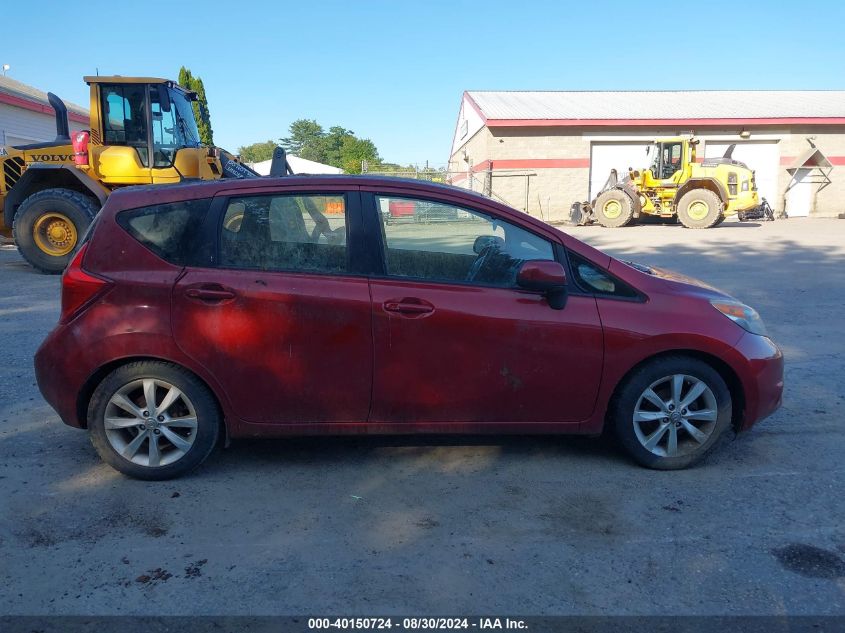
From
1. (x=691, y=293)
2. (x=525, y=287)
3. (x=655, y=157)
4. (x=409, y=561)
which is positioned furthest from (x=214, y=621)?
(x=655, y=157)

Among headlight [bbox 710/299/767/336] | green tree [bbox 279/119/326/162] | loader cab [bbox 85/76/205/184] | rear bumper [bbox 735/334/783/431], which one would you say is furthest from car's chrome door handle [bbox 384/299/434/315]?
green tree [bbox 279/119/326/162]

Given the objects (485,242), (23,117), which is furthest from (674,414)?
(23,117)

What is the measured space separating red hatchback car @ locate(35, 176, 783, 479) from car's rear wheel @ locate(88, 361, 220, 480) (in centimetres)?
1

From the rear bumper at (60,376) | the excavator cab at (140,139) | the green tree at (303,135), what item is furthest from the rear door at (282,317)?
the green tree at (303,135)

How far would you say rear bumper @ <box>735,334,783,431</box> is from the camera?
3.86m

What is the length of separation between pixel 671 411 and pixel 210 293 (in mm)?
2633

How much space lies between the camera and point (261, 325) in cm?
367

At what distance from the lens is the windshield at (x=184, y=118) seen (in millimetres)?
11328

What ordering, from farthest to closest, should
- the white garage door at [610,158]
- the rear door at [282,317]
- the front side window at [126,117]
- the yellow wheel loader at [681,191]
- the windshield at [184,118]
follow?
the white garage door at [610,158]
the yellow wheel loader at [681,191]
the windshield at [184,118]
the front side window at [126,117]
the rear door at [282,317]

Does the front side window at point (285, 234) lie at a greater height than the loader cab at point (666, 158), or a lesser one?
lesser

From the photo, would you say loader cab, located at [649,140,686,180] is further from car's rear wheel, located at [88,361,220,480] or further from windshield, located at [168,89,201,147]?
car's rear wheel, located at [88,361,220,480]

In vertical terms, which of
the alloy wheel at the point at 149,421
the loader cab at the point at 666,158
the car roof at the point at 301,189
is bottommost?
the alloy wheel at the point at 149,421

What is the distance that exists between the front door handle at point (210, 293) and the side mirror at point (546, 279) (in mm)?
1576

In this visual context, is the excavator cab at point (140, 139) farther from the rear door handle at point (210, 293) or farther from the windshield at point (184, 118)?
the rear door handle at point (210, 293)
